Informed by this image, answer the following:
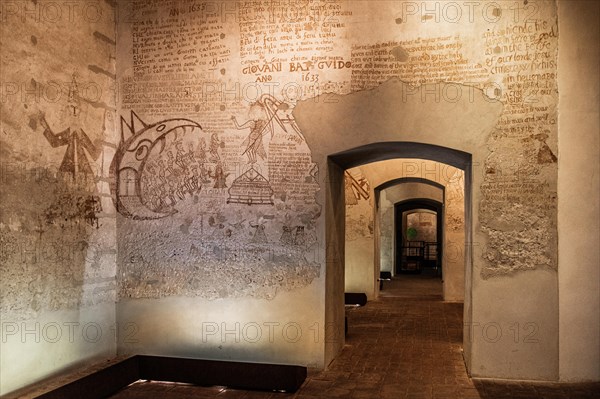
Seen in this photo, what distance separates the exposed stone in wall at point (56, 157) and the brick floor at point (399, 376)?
1.36m

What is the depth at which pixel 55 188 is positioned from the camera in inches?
211

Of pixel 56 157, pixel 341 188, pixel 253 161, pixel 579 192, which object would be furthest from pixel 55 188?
pixel 579 192

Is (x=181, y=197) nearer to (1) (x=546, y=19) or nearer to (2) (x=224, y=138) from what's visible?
(2) (x=224, y=138)

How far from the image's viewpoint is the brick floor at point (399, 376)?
5055 millimetres

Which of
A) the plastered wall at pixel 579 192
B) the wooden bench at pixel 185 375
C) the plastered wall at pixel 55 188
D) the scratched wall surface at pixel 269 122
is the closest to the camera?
the plastered wall at pixel 55 188

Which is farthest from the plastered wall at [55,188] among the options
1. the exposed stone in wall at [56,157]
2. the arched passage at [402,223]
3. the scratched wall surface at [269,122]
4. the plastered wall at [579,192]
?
the arched passage at [402,223]

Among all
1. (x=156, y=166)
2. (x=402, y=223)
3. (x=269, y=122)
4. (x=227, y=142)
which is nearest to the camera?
(x=269, y=122)

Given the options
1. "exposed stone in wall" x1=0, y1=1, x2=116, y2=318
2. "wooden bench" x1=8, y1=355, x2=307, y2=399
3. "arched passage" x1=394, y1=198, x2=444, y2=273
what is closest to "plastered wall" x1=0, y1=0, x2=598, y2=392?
"exposed stone in wall" x1=0, y1=1, x2=116, y2=318

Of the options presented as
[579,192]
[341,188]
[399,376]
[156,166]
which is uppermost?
[156,166]

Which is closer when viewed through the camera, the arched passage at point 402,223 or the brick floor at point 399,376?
the brick floor at point 399,376

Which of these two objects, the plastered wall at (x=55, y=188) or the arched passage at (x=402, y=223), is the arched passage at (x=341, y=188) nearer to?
the plastered wall at (x=55, y=188)

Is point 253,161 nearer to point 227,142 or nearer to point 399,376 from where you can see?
point 227,142

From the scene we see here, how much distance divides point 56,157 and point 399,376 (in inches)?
170

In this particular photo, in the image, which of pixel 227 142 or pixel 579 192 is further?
pixel 227 142
